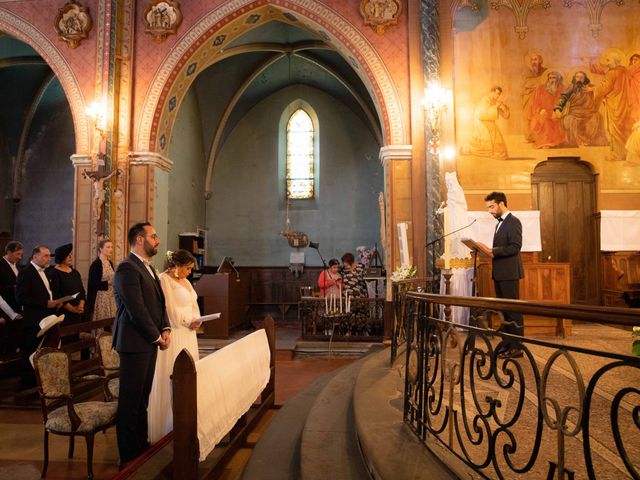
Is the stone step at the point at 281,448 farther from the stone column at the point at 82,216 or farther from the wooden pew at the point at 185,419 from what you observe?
the stone column at the point at 82,216

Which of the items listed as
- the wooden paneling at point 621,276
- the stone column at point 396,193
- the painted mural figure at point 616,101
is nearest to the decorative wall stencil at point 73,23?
the stone column at point 396,193

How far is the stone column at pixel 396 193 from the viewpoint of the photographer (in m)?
8.23

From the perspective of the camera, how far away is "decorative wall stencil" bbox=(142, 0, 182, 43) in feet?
29.0

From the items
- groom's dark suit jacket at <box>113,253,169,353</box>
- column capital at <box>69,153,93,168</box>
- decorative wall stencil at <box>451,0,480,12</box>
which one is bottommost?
groom's dark suit jacket at <box>113,253,169,353</box>

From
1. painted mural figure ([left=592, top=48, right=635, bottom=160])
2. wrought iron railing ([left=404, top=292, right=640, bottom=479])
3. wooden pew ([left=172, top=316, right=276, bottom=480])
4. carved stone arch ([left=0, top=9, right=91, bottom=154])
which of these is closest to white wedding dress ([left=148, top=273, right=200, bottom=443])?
wooden pew ([left=172, top=316, right=276, bottom=480])

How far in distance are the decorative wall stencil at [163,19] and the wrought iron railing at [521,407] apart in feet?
26.1

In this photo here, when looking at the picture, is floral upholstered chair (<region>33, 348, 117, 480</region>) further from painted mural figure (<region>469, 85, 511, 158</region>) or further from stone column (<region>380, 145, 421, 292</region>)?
painted mural figure (<region>469, 85, 511, 158</region>)

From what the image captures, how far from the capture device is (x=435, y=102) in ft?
25.7

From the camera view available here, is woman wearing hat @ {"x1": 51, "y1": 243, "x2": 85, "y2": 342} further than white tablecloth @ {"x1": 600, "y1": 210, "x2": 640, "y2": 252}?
No

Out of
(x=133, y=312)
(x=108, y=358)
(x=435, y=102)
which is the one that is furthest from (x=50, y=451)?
(x=435, y=102)

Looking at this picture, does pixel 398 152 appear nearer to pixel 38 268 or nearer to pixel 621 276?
pixel 621 276

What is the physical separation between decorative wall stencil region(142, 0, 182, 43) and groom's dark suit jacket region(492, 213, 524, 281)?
728cm

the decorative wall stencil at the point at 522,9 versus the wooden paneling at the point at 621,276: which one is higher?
the decorative wall stencil at the point at 522,9

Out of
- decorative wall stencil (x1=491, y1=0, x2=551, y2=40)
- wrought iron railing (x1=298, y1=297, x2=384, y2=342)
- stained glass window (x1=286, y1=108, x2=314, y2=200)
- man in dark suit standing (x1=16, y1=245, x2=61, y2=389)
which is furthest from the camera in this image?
stained glass window (x1=286, y1=108, x2=314, y2=200)
